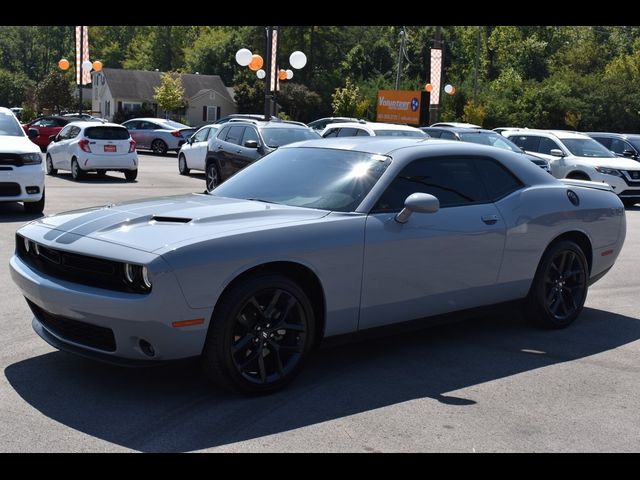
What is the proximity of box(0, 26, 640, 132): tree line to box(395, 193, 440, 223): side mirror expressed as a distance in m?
34.4

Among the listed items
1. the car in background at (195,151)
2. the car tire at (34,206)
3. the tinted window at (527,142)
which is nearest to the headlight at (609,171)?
the tinted window at (527,142)

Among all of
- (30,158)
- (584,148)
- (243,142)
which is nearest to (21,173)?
(30,158)

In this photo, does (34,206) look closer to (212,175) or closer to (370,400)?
(212,175)

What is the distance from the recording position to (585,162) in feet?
63.3

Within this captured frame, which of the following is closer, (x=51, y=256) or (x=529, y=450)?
(x=529, y=450)

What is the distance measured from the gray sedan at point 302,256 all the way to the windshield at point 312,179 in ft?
0.05

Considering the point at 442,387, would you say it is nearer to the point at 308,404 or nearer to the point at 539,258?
the point at 308,404

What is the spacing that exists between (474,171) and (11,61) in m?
141

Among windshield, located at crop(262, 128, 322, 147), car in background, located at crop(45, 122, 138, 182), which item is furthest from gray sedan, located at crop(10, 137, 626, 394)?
car in background, located at crop(45, 122, 138, 182)

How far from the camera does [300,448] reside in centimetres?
430

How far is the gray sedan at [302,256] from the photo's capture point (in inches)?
189

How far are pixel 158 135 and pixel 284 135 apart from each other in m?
18.2
